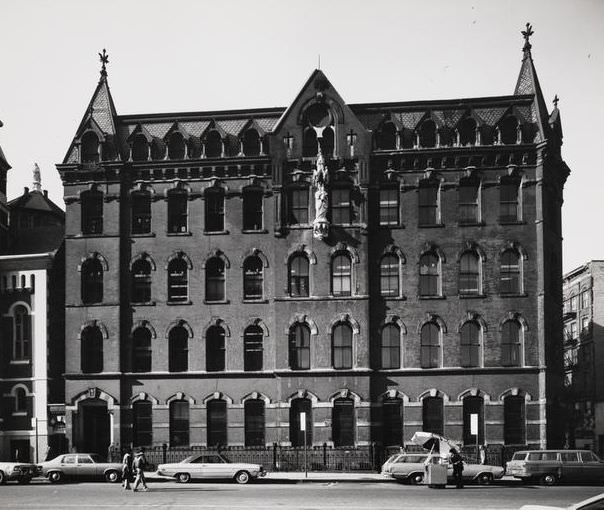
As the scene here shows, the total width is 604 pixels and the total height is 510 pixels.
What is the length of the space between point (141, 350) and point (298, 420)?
29.0 feet

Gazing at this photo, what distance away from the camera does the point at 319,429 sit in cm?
4878

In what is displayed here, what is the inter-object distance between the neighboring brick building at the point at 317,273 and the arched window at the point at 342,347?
7cm

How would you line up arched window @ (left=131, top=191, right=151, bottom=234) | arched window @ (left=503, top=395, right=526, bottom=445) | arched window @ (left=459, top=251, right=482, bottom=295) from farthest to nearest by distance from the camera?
arched window @ (left=131, top=191, right=151, bottom=234)
arched window @ (left=459, top=251, right=482, bottom=295)
arched window @ (left=503, top=395, right=526, bottom=445)

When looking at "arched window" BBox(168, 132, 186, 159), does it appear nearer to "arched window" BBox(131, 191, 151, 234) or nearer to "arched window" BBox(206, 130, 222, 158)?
"arched window" BBox(206, 130, 222, 158)

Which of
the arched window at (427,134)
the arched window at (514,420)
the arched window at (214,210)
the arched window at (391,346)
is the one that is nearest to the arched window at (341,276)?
the arched window at (391,346)

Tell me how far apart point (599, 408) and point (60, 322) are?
3709 cm

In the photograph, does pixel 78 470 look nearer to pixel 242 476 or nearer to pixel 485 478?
pixel 242 476

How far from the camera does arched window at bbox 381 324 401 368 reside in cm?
4950

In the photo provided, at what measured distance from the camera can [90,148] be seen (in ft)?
171

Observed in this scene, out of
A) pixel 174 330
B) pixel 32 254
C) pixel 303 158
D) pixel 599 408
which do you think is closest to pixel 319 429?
pixel 174 330

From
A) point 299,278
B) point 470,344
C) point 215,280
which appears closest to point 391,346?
point 470,344

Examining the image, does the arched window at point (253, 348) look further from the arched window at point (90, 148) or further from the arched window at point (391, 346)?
the arched window at point (90, 148)

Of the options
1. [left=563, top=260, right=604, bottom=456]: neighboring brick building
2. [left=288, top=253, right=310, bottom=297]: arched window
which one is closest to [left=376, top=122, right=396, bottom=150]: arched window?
[left=288, top=253, right=310, bottom=297]: arched window

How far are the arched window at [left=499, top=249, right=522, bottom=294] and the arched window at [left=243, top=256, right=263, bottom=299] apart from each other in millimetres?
11926
